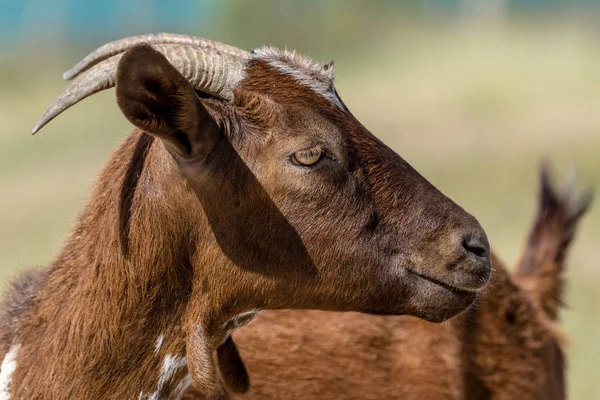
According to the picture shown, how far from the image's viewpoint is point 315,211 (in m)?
3.74

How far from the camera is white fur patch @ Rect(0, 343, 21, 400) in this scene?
3920 mm

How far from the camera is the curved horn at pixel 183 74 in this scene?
358cm

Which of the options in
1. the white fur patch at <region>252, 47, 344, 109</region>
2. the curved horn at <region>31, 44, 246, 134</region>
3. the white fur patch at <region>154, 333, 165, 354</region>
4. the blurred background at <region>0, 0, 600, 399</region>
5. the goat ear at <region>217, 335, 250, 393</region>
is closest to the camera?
the curved horn at <region>31, 44, 246, 134</region>

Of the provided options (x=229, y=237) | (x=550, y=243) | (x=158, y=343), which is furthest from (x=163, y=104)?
(x=550, y=243)

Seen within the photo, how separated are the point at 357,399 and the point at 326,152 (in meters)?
1.73

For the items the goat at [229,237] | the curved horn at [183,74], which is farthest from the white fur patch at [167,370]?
the curved horn at [183,74]

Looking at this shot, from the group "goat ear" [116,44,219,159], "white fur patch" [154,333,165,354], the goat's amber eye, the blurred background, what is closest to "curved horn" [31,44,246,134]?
"goat ear" [116,44,219,159]

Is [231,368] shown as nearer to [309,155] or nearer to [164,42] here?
[309,155]

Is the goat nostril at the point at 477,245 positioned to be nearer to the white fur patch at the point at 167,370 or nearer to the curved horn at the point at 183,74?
the curved horn at the point at 183,74

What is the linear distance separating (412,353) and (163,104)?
7.83 ft

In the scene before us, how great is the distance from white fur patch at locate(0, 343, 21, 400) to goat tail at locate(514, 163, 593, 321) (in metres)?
3.31

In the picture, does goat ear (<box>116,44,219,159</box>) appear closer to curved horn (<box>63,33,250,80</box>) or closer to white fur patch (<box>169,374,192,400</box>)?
curved horn (<box>63,33,250,80</box>)

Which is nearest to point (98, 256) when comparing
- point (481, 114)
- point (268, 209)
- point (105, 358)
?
point (105, 358)

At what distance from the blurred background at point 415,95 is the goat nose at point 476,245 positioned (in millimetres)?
3271
